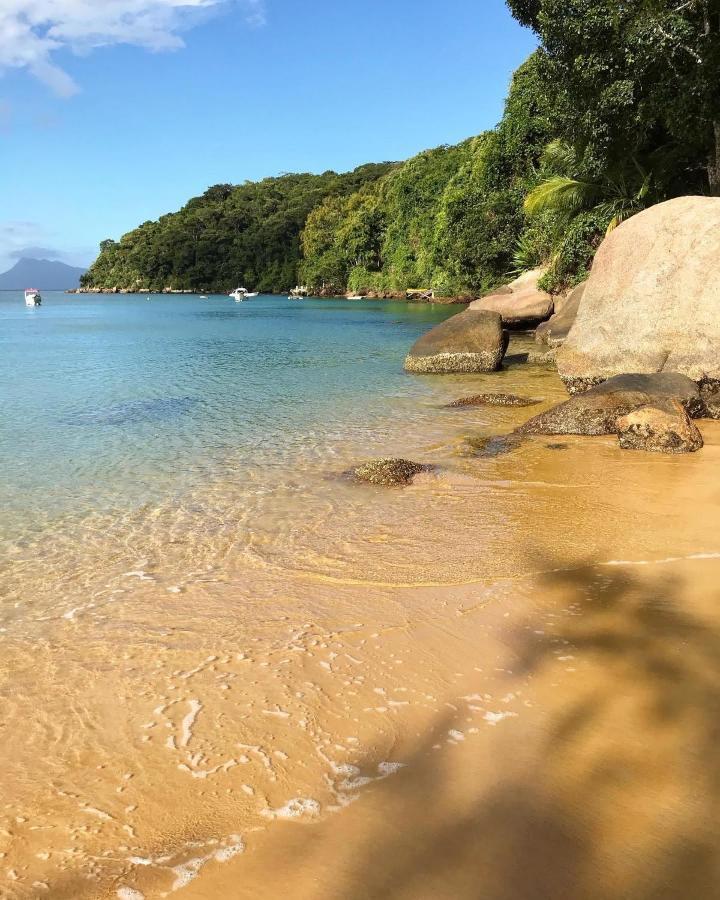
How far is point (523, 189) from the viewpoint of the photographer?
138ft

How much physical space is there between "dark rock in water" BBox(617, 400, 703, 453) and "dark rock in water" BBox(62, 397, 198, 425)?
6.95 meters

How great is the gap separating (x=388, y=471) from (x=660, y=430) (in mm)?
3247

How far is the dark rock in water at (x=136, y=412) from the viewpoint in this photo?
36.7ft

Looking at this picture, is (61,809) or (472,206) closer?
(61,809)

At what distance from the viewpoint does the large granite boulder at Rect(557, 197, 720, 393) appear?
31.6ft

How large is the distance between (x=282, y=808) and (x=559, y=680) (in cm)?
149

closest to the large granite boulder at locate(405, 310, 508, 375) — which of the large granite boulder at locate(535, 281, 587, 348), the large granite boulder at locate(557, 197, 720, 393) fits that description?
the large granite boulder at locate(535, 281, 587, 348)

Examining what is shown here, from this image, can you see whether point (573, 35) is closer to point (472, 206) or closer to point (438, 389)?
point (438, 389)

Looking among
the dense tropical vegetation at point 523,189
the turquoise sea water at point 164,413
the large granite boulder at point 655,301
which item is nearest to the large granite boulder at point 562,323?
the dense tropical vegetation at point 523,189

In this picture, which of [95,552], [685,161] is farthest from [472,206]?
[95,552]

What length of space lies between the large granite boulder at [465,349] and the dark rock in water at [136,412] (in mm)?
5650

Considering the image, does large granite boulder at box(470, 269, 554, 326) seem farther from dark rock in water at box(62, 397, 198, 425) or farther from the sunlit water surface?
the sunlit water surface

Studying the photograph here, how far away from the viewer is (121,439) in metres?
9.78

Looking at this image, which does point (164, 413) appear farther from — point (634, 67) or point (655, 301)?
point (634, 67)
